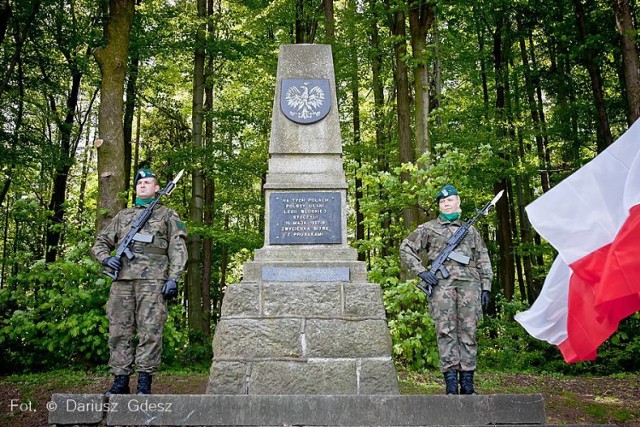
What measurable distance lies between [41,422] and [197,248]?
931cm

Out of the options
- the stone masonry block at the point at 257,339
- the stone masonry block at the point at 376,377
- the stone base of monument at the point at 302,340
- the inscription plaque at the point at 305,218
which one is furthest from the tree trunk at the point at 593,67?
the stone masonry block at the point at 257,339

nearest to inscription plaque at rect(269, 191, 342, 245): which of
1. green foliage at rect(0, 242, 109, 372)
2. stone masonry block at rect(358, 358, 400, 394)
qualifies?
stone masonry block at rect(358, 358, 400, 394)

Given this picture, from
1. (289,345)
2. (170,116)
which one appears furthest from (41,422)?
(170,116)

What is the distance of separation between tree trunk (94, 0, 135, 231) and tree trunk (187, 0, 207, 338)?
170 inches

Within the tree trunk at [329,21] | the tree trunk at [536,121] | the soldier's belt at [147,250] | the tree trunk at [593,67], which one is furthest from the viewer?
the tree trunk at [536,121]

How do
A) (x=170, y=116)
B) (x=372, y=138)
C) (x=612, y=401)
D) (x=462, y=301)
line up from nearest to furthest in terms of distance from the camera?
(x=462, y=301) → (x=612, y=401) → (x=170, y=116) → (x=372, y=138)

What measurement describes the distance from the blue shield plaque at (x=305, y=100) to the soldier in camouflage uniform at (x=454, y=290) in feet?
6.25

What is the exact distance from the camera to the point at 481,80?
17188 millimetres

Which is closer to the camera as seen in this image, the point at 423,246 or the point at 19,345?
the point at 423,246

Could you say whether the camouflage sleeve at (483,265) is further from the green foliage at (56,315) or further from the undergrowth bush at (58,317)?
the green foliage at (56,315)

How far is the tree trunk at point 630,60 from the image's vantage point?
8312mm

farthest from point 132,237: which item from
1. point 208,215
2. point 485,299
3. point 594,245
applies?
point 208,215

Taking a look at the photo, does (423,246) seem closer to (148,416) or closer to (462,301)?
(462,301)

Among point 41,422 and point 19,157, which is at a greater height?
point 19,157
